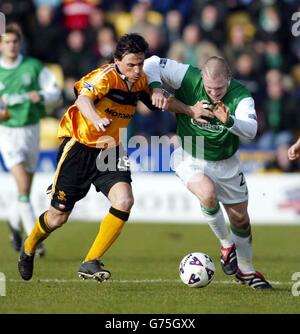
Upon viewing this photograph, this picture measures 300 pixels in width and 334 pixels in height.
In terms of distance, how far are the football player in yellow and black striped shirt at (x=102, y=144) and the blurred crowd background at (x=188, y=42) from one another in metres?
9.37

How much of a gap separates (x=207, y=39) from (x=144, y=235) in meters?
6.38

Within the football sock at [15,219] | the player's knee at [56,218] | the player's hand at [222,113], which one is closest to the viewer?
the player's hand at [222,113]

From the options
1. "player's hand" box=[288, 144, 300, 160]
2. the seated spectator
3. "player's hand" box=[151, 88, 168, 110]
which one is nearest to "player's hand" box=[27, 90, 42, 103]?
"player's hand" box=[151, 88, 168, 110]

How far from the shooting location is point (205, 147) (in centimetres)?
937

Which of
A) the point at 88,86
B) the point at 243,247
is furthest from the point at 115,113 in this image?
the point at 243,247

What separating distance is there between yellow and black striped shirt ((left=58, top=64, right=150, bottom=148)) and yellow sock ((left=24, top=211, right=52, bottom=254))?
88 centimetres

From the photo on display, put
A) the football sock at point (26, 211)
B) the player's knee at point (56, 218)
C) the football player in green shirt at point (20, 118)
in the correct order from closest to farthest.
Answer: the player's knee at point (56, 218) < the football sock at point (26, 211) < the football player in green shirt at point (20, 118)

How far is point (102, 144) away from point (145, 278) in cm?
189

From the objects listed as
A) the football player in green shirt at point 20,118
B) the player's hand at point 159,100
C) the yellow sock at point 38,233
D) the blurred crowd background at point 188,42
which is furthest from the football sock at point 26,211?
the blurred crowd background at point 188,42

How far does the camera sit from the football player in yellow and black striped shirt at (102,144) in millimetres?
8656

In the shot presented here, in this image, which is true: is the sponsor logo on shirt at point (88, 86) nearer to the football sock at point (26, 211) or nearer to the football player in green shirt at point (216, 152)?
the football player in green shirt at point (216, 152)

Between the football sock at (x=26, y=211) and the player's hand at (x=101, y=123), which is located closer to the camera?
the player's hand at (x=101, y=123)
